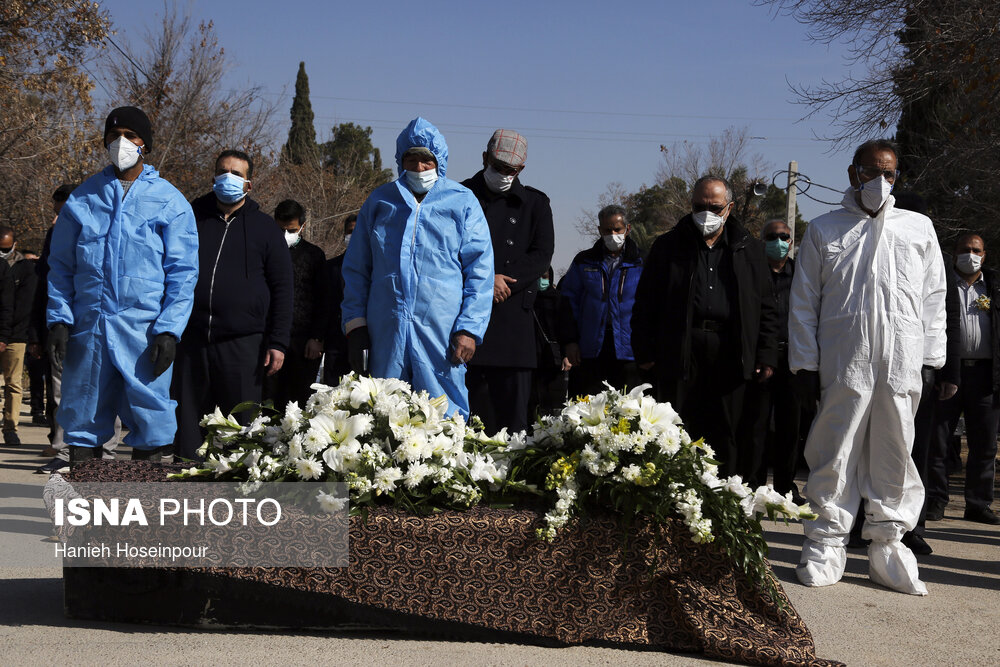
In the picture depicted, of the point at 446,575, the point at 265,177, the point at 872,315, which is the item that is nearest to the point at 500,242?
the point at 872,315

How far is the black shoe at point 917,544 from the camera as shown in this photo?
22.9ft

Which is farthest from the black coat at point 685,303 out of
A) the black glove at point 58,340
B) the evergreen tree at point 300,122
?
the evergreen tree at point 300,122

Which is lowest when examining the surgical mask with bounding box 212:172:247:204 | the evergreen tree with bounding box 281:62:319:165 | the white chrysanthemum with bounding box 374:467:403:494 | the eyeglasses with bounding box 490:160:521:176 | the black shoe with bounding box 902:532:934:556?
the black shoe with bounding box 902:532:934:556

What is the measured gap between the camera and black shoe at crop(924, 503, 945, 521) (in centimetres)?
858

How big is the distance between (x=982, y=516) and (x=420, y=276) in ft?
18.8

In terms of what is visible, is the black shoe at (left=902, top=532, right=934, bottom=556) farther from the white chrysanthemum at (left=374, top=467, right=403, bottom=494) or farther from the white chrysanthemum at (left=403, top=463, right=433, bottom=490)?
→ the white chrysanthemum at (left=374, top=467, right=403, bottom=494)

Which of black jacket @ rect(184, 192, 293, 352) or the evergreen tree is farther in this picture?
the evergreen tree

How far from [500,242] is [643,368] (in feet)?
4.32

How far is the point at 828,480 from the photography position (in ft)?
19.6

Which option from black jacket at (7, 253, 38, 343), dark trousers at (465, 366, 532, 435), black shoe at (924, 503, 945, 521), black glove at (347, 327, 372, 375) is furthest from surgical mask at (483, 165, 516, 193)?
black jacket at (7, 253, 38, 343)

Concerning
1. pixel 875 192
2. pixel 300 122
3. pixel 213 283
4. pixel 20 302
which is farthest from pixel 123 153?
pixel 300 122

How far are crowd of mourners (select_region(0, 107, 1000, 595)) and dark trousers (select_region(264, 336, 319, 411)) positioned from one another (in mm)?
2049

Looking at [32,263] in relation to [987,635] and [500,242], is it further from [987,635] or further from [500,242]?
A: [987,635]

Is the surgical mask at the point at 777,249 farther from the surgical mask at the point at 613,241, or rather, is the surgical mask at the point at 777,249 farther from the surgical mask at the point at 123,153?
the surgical mask at the point at 123,153
